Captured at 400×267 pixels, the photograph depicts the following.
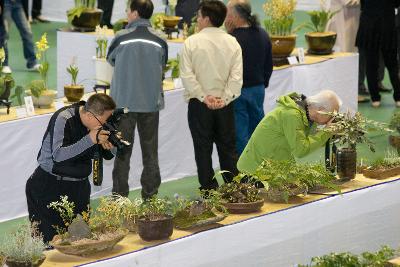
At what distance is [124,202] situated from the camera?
4.65 metres

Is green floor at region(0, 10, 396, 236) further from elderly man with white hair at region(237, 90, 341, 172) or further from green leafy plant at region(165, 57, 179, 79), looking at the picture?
elderly man with white hair at region(237, 90, 341, 172)

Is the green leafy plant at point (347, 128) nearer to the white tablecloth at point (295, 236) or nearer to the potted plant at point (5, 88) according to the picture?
the white tablecloth at point (295, 236)

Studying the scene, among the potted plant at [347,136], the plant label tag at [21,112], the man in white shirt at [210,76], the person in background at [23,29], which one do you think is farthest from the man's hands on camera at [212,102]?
the person in background at [23,29]

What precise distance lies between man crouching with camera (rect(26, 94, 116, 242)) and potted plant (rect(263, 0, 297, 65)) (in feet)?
11.2

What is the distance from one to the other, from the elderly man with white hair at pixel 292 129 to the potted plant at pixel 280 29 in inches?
112

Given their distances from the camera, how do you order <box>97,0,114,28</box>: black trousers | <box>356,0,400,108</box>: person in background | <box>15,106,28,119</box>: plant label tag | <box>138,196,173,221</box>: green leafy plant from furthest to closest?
<box>97,0,114,28</box>: black trousers < <box>356,0,400,108</box>: person in background < <box>15,106,28,119</box>: plant label tag < <box>138,196,173,221</box>: green leafy plant

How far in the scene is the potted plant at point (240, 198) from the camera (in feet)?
16.2

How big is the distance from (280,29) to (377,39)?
1456 millimetres

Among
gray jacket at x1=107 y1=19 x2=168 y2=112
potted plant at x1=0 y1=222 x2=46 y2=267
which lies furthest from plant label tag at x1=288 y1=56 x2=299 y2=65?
potted plant at x1=0 y1=222 x2=46 y2=267

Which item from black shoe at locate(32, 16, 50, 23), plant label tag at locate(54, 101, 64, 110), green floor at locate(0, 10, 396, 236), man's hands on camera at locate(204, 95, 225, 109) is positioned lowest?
green floor at locate(0, 10, 396, 236)

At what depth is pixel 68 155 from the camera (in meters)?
4.98

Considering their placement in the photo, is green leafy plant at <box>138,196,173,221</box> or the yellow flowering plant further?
the yellow flowering plant

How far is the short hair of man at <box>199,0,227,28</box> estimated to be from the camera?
21.5 feet

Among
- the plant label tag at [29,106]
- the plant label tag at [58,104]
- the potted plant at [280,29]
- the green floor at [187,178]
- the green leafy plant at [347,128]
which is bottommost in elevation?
the green floor at [187,178]
